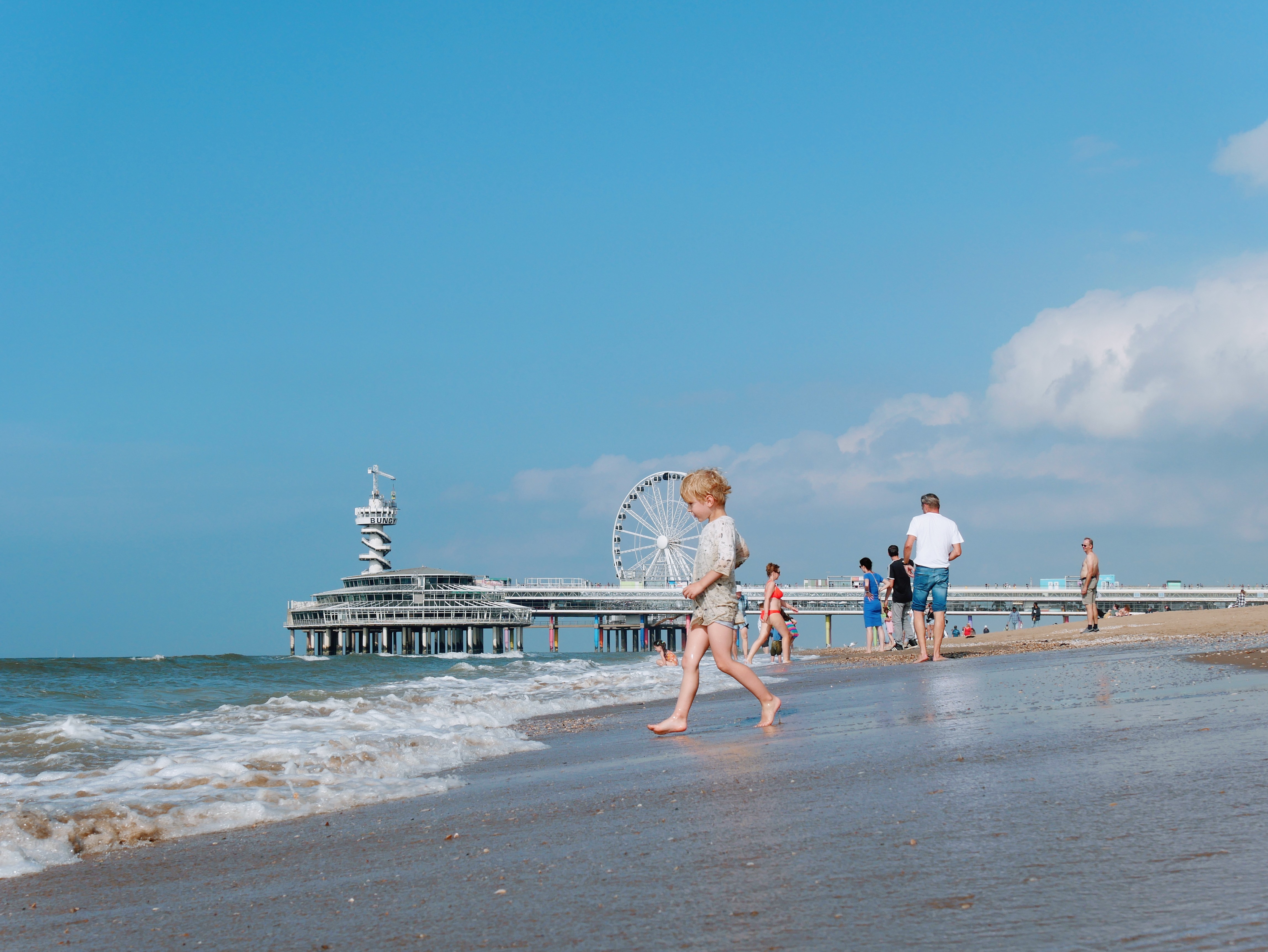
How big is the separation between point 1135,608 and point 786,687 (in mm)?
77416

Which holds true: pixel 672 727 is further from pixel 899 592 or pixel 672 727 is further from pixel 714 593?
pixel 899 592

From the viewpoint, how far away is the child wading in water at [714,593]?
17.5 feet

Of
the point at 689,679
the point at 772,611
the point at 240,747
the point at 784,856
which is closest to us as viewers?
the point at 784,856

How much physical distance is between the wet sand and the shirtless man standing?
10.1 m

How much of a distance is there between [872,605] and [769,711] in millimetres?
12512

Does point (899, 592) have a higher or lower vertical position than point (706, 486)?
lower

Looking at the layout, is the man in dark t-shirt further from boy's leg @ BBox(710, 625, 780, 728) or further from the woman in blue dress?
boy's leg @ BBox(710, 625, 780, 728)

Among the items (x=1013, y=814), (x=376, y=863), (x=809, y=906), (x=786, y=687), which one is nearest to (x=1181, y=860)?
(x=1013, y=814)

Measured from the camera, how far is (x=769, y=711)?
5520mm

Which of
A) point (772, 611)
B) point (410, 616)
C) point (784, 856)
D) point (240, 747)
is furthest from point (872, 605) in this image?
point (410, 616)

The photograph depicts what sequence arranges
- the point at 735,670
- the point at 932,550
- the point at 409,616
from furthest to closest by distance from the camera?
the point at 409,616, the point at 932,550, the point at 735,670

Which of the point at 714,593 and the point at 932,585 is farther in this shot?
the point at 932,585

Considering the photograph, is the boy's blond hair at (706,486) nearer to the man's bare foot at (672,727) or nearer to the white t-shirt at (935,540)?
the man's bare foot at (672,727)

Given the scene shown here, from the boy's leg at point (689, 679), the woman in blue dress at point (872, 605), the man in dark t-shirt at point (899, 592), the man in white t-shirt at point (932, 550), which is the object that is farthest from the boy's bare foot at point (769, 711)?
the woman in blue dress at point (872, 605)
